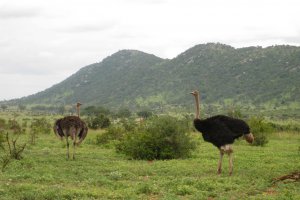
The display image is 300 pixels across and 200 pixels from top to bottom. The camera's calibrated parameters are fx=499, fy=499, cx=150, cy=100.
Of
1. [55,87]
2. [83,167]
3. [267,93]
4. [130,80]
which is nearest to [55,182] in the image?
[83,167]

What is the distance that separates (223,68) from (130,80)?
2345 cm

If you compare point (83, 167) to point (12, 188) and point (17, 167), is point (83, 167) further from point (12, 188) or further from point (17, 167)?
point (12, 188)

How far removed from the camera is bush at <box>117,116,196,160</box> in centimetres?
1839

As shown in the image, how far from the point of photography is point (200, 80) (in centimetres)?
9288

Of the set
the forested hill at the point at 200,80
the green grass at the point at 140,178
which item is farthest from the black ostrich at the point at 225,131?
the forested hill at the point at 200,80

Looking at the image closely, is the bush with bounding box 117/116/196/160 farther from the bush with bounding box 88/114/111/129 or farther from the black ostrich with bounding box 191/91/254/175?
the bush with bounding box 88/114/111/129

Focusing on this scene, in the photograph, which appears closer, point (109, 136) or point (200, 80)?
point (109, 136)

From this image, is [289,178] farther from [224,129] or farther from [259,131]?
[259,131]

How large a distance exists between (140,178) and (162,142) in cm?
535

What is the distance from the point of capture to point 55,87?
142 metres

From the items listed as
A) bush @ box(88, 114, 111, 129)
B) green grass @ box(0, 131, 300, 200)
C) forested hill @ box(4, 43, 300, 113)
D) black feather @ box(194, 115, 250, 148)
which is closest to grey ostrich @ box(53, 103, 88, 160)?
green grass @ box(0, 131, 300, 200)

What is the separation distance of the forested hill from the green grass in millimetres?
64104

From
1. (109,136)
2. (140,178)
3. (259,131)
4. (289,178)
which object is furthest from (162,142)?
(259,131)

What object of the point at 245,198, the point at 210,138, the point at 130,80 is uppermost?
the point at 130,80
